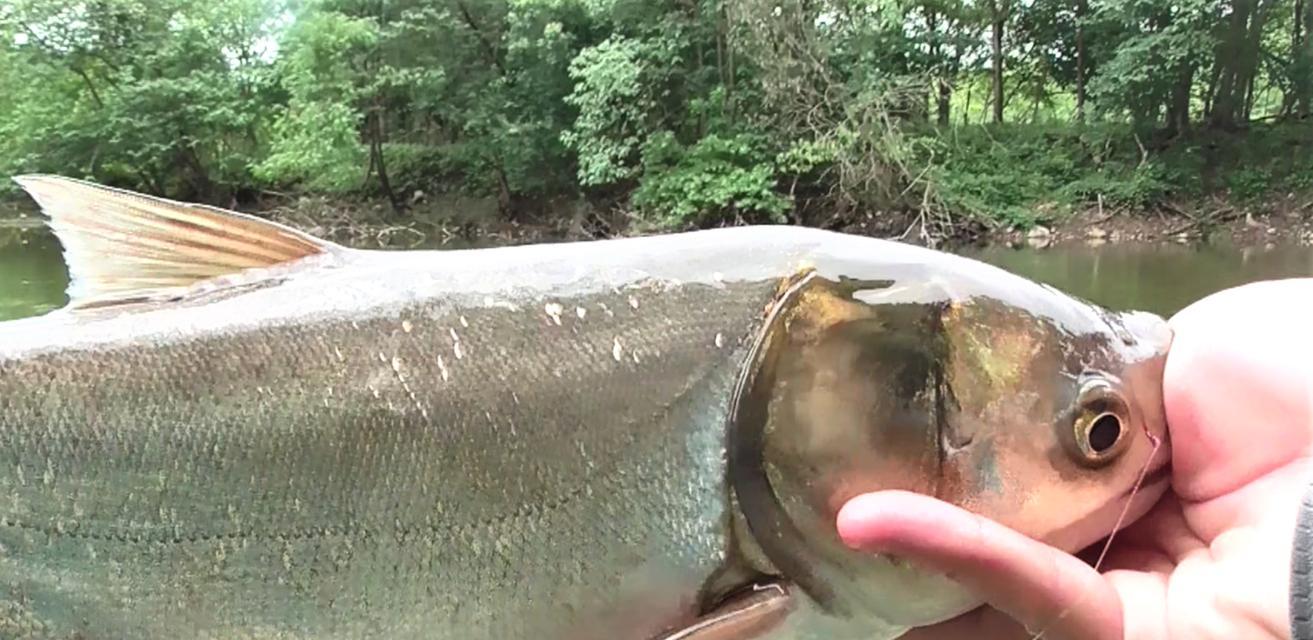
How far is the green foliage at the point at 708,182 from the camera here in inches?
910

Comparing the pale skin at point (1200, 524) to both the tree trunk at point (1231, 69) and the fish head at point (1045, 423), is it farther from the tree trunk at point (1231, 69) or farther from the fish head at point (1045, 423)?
the tree trunk at point (1231, 69)

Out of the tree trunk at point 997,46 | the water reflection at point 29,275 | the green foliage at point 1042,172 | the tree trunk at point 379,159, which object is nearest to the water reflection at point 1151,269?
the green foliage at point 1042,172

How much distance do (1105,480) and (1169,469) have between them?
0.50 feet

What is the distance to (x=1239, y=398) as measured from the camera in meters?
1.64

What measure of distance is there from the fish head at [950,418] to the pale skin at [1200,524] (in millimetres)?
69

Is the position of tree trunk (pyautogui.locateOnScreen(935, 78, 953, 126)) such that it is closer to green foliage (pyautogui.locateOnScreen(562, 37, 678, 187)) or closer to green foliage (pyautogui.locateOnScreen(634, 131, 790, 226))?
green foliage (pyautogui.locateOnScreen(634, 131, 790, 226))

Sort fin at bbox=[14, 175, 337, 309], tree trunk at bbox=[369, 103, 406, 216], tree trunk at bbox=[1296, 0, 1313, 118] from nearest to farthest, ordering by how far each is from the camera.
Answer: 1. fin at bbox=[14, 175, 337, 309]
2. tree trunk at bbox=[1296, 0, 1313, 118]
3. tree trunk at bbox=[369, 103, 406, 216]

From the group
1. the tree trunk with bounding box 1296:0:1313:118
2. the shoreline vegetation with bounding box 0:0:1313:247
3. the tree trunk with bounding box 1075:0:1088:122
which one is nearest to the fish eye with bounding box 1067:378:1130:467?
the shoreline vegetation with bounding box 0:0:1313:247

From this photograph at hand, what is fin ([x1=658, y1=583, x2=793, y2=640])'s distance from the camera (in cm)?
159

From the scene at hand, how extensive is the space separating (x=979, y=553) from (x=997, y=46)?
105 feet

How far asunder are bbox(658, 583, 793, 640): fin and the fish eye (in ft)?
1.51

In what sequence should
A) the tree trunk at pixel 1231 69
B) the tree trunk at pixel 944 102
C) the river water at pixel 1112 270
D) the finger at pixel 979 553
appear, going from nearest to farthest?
the finger at pixel 979 553
the river water at pixel 1112 270
the tree trunk at pixel 944 102
the tree trunk at pixel 1231 69

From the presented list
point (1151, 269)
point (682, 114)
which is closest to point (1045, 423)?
point (1151, 269)

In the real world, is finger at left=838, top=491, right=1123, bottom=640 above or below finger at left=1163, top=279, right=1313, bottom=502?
below
